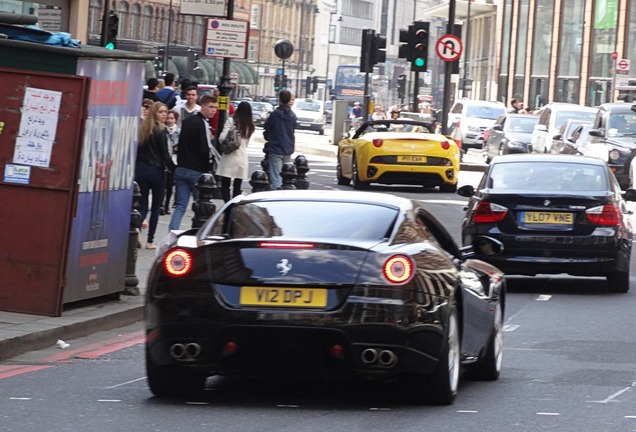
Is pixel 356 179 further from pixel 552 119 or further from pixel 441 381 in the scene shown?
pixel 441 381

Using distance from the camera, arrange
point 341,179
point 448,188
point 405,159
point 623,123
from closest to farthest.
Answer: point 405,159, point 448,188, point 341,179, point 623,123

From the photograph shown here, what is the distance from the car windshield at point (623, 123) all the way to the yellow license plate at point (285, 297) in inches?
1050

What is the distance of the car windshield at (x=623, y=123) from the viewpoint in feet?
112

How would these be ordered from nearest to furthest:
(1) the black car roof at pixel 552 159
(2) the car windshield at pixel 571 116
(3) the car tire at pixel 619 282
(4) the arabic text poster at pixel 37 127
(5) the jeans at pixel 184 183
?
(4) the arabic text poster at pixel 37 127, (3) the car tire at pixel 619 282, (1) the black car roof at pixel 552 159, (5) the jeans at pixel 184 183, (2) the car windshield at pixel 571 116

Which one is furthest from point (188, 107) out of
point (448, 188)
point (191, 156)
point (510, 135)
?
point (510, 135)

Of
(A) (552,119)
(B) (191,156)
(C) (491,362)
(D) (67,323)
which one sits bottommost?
(D) (67,323)

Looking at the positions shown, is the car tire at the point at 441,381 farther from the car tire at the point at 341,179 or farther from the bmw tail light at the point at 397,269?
the car tire at the point at 341,179

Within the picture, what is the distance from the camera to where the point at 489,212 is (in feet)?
53.3

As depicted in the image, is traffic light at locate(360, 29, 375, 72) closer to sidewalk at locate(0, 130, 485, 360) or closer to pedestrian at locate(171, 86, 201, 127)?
pedestrian at locate(171, 86, 201, 127)

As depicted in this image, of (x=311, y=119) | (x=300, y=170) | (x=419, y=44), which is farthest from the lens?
(x=311, y=119)

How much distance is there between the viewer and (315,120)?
83938 millimetres

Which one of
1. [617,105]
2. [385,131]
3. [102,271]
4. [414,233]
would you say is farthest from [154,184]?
[617,105]

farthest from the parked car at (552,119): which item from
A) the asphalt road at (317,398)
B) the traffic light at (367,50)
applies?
the asphalt road at (317,398)

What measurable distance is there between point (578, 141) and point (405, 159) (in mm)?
5567
